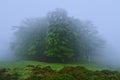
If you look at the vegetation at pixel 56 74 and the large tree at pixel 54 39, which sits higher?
the large tree at pixel 54 39

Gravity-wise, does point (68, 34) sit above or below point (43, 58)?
above

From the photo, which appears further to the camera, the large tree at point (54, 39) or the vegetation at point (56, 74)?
the large tree at point (54, 39)

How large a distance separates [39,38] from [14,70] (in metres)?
22.1

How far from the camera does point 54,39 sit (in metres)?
49.5

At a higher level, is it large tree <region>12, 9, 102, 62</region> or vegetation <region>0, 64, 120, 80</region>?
large tree <region>12, 9, 102, 62</region>

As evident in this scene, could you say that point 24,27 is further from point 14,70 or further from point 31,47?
point 14,70

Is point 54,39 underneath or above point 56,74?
above

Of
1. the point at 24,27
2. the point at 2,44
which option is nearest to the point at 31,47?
the point at 24,27

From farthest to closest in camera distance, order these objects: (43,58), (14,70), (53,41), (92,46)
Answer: (92,46) → (43,58) → (53,41) → (14,70)

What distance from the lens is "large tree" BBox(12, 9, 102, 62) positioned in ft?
164

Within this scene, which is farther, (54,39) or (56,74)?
(54,39)

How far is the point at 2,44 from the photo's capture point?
83375mm

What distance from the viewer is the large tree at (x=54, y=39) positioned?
50125 millimetres

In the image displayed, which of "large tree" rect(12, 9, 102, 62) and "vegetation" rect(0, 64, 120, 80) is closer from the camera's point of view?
"vegetation" rect(0, 64, 120, 80)
